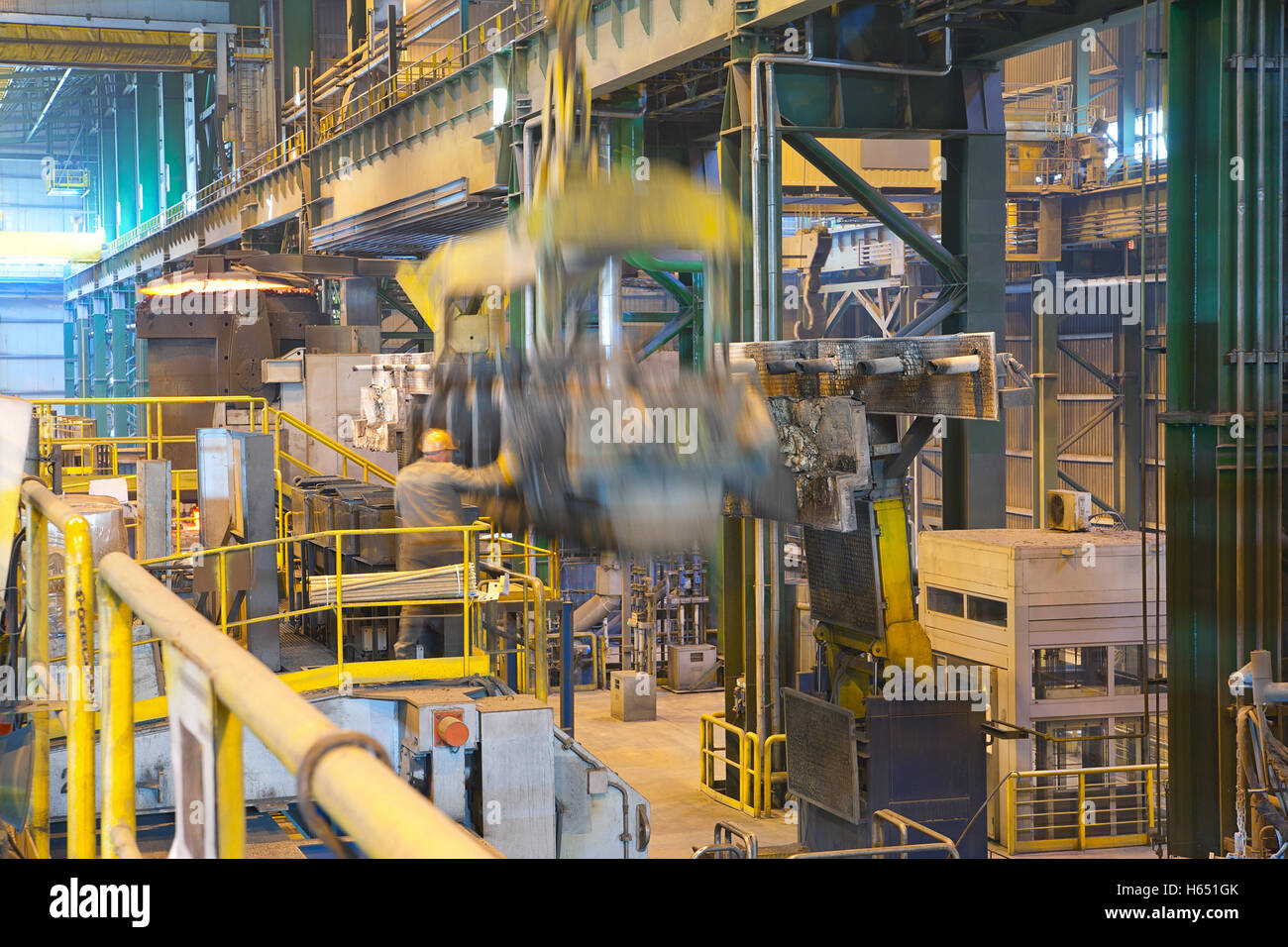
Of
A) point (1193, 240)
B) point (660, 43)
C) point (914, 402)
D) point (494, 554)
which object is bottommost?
A: point (494, 554)

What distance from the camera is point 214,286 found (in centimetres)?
2042

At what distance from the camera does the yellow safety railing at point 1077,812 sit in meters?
12.9

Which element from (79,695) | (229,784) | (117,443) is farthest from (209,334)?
(229,784)

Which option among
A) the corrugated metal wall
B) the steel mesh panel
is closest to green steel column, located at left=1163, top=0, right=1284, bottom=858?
the steel mesh panel

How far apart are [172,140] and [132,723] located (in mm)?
44966

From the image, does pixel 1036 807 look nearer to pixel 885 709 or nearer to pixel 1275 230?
pixel 885 709

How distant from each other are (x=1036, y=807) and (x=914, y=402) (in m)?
7.73

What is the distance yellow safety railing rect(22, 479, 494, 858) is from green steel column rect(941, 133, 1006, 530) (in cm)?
1115

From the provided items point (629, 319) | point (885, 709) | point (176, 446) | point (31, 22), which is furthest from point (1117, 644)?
point (31, 22)

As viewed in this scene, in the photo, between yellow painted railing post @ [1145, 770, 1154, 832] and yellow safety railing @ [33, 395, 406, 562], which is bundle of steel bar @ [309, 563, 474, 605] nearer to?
yellow safety railing @ [33, 395, 406, 562]

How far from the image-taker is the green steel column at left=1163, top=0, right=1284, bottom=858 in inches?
321
